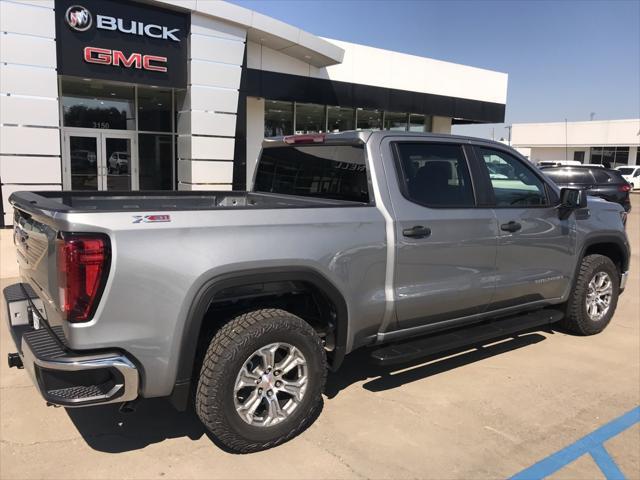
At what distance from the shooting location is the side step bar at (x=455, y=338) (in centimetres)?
379

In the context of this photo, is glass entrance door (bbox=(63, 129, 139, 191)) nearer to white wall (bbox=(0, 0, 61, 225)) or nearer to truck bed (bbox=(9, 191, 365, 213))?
Answer: white wall (bbox=(0, 0, 61, 225))

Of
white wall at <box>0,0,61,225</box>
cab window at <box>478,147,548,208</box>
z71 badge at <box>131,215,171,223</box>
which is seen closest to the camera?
z71 badge at <box>131,215,171,223</box>

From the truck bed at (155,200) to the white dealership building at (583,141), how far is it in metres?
54.3

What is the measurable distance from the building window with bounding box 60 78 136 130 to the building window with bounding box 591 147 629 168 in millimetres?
51059

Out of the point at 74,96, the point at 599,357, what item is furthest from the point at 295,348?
the point at 74,96

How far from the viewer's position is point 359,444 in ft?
11.1

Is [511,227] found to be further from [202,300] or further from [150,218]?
[150,218]

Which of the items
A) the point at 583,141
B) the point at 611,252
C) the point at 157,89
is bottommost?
the point at 611,252

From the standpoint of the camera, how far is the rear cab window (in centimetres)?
389

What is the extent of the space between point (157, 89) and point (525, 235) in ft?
40.0

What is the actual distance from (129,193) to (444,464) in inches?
127

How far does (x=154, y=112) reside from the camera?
1530 centimetres

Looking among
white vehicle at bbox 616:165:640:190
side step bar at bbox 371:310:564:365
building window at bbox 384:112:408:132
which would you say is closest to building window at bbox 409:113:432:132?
building window at bbox 384:112:408:132

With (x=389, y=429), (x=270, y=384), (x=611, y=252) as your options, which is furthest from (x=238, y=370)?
(x=611, y=252)
